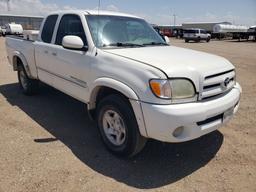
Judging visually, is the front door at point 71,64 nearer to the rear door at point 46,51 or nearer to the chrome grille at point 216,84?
the rear door at point 46,51

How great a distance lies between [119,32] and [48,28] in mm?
1741

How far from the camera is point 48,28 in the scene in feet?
17.1

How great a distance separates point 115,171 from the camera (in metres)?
3.37

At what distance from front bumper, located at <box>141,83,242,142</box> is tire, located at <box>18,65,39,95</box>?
4099mm

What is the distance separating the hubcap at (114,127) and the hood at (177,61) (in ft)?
2.62

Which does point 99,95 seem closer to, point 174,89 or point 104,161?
point 104,161

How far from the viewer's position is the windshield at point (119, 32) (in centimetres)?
395

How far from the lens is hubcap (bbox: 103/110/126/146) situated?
3.54 metres

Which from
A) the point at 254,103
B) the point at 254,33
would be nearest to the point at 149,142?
the point at 254,103

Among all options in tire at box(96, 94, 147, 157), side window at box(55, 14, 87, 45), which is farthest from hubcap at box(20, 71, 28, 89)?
tire at box(96, 94, 147, 157)

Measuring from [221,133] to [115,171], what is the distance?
6.60ft

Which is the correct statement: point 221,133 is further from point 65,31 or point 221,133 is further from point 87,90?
point 65,31

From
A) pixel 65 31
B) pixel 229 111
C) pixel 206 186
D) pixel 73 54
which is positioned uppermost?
pixel 65 31

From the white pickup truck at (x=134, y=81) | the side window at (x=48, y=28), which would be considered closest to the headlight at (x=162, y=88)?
the white pickup truck at (x=134, y=81)
